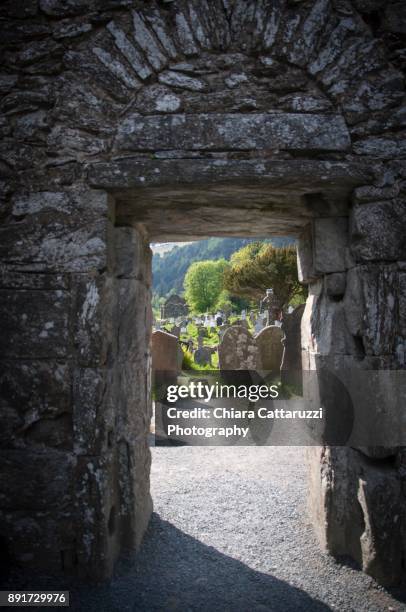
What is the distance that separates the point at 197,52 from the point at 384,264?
1.89m

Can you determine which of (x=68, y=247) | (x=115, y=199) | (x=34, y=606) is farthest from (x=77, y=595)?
(x=115, y=199)

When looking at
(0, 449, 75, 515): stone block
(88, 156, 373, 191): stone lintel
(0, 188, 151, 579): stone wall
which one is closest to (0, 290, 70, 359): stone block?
(0, 188, 151, 579): stone wall

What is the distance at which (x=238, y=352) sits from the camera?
26.6ft

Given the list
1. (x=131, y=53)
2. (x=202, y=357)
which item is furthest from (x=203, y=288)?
(x=131, y=53)

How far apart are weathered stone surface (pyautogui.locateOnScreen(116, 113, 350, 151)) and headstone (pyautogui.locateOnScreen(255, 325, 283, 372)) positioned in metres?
6.00

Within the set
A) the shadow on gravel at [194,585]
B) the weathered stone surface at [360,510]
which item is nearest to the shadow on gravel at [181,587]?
the shadow on gravel at [194,585]

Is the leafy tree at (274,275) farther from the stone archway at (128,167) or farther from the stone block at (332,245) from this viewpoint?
the stone archway at (128,167)

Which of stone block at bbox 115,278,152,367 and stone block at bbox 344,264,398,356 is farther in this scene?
stone block at bbox 115,278,152,367

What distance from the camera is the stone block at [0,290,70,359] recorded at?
2564 mm

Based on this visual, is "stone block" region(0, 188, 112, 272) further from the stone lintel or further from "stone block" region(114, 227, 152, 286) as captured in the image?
"stone block" region(114, 227, 152, 286)

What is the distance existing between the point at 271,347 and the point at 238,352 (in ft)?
2.56

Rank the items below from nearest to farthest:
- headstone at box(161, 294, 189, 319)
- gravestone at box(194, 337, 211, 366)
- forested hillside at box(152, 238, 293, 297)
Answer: gravestone at box(194, 337, 211, 366) → headstone at box(161, 294, 189, 319) → forested hillside at box(152, 238, 293, 297)

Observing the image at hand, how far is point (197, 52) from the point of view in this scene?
8.64 ft

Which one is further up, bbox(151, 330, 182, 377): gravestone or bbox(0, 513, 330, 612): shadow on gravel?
bbox(151, 330, 182, 377): gravestone
